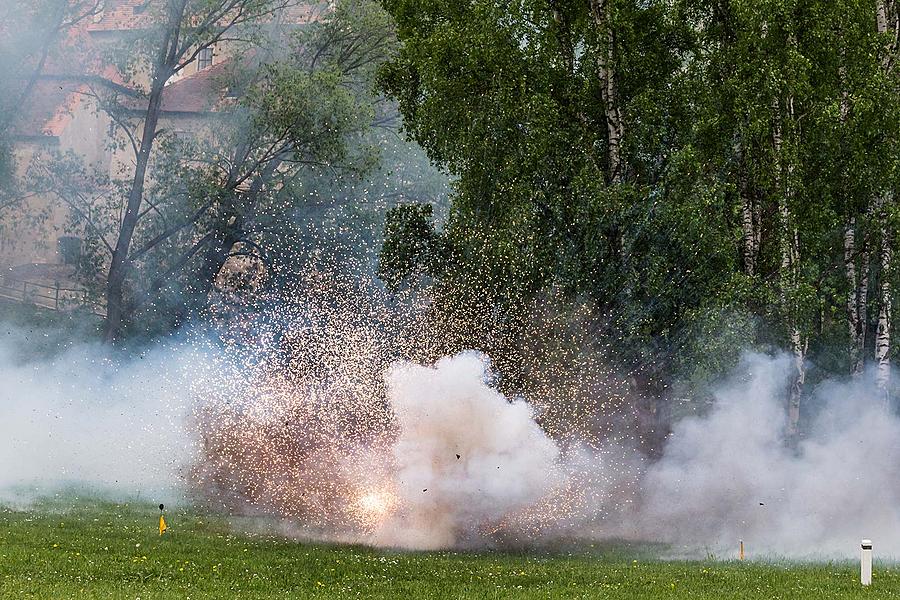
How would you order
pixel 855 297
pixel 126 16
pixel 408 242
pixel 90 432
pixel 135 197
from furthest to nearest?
pixel 126 16 < pixel 135 197 < pixel 90 432 < pixel 408 242 < pixel 855 297

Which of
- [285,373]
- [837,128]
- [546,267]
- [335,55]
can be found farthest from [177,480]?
[335,55]

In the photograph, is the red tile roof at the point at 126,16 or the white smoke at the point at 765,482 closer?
the white smoke at the point at 765,482

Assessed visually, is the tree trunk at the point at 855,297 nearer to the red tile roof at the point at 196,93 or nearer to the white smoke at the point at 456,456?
the white smoke at the point at 456,456

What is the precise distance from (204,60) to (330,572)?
1114 inches

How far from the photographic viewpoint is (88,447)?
3097 cm

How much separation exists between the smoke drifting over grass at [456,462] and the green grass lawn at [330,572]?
3.52 feet

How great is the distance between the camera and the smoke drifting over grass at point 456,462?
20.9 meters

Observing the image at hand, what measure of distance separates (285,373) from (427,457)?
7.82m

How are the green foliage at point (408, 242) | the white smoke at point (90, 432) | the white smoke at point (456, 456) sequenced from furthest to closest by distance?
the white smoke at point (90, 432)
the green foliage at point (408, 242)
the white smoke at point (456, 456)

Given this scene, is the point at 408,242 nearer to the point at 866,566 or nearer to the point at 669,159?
the point at 669,159

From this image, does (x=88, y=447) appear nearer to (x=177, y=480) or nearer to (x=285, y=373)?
(x=177, y=480)

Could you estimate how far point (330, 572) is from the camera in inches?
708

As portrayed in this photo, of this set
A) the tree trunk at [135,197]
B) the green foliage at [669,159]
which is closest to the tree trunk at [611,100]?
the green foliage at [669,159]

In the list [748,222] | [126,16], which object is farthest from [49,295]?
[748,222]
